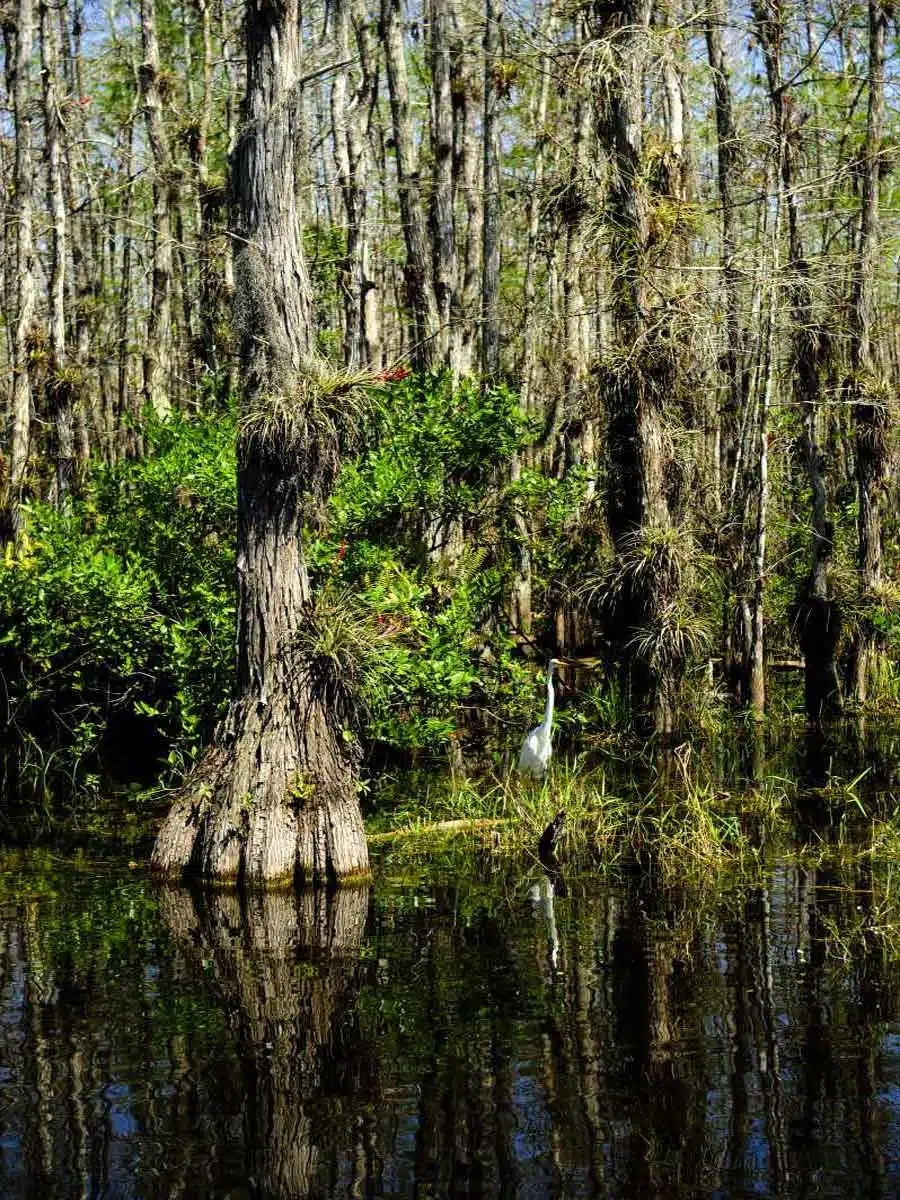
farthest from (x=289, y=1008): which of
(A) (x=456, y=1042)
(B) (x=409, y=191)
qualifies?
(B) (x=409, y=191)

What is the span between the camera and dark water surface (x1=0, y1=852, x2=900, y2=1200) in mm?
5145

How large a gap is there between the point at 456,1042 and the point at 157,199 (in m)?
17.9

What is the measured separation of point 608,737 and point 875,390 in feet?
18.0

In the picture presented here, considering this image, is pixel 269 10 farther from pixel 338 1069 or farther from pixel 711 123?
pixel 711 123

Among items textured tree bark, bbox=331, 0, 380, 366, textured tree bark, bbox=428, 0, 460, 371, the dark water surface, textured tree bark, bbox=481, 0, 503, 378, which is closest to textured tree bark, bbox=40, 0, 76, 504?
textured tree bark, bbox=331, 0, 380, 366

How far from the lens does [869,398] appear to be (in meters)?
16.6

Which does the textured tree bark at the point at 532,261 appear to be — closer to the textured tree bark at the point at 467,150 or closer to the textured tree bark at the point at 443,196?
the textured tree bark at the point at 467,150

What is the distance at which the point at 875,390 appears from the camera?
1639cm

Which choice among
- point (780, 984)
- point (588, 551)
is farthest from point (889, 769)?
point (780, 984)

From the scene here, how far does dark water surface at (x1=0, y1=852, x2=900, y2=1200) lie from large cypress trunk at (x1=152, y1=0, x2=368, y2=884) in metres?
0.43

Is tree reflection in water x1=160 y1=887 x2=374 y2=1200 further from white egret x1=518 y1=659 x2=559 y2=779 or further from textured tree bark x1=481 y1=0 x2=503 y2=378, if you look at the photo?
textured tree bark x1=481 y1=0 x2=503 y2=378

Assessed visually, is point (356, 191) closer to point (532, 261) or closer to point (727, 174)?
point (532, 261)

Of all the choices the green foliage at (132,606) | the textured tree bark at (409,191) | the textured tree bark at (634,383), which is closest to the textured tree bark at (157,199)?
the textured tree bark at (409,191)

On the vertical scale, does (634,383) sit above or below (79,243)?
below
